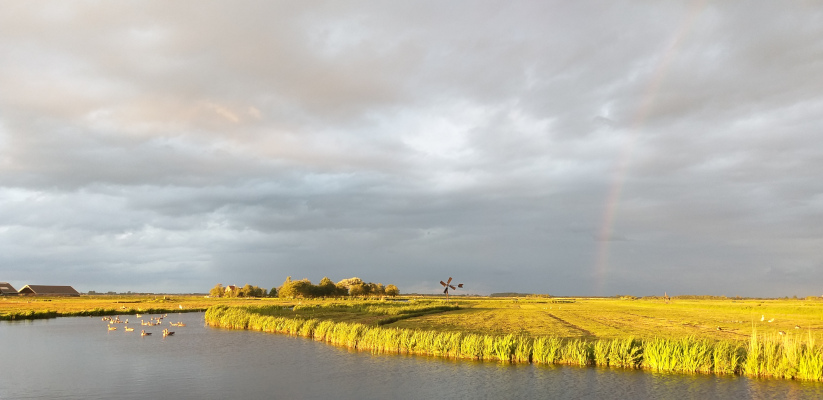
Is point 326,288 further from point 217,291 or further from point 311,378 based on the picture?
point 311,378

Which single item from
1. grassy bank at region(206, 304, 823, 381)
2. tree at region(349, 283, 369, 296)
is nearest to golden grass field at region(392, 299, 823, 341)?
grassy bank at region(206, 304, 823, 381)

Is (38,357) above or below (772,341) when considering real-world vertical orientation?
below

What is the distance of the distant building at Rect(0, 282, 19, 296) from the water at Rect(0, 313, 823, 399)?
154 meters

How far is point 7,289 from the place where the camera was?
160m

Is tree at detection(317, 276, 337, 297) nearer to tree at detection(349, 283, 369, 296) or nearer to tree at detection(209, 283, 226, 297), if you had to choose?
tree at detection(349, 283, 369, 296)

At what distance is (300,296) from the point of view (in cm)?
15362

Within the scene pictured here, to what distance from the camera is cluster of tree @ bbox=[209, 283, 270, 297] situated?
18262 centimetres

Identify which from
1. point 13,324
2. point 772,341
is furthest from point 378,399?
point 13,324

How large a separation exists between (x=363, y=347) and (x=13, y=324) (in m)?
49.4

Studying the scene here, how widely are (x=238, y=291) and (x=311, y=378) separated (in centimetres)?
16983

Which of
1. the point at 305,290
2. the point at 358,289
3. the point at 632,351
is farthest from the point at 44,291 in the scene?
the point at 632,351

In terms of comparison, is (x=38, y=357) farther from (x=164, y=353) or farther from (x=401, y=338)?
(x=401, y=338)

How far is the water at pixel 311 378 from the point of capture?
23.2 meters

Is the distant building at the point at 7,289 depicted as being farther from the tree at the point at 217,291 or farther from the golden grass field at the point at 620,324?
the golden grass field at the point at 620,324
